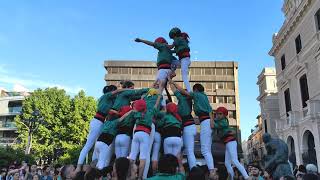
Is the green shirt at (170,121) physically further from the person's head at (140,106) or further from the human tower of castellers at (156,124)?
the person's head at (140,106)

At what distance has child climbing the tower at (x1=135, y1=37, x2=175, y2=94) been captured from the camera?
A: 823 cm

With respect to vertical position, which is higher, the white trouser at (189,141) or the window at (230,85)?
the window at (230,85)

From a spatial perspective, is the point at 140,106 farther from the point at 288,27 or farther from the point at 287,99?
the point at 287,99

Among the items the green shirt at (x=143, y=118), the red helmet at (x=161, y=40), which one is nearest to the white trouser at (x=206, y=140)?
the green shirt at (x=143, y=118)

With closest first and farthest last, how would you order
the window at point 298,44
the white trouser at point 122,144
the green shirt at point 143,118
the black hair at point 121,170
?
the black hair at point 121,170, the green shirt at point 143,118, the white trouser at point 122,144, the window at point 298,44

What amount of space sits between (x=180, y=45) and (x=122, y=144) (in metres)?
2.93

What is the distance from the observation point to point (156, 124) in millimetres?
7441

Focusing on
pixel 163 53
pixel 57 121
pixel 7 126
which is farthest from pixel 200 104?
pixel 7 126

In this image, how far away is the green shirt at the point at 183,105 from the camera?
7693 mm

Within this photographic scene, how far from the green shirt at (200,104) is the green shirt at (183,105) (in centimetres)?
20

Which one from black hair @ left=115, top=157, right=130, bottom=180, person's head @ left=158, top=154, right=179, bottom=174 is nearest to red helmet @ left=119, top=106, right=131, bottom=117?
black hair @ left=115, top=157, right=130, bottom=180

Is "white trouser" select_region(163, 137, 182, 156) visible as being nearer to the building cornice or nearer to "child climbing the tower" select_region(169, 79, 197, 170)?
"child climbing the tower" select_region(169, 79, 197, 170)

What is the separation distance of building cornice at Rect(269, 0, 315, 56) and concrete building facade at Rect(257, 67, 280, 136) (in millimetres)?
6923

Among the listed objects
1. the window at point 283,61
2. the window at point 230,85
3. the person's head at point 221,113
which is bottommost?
the person's head at point 221,113
